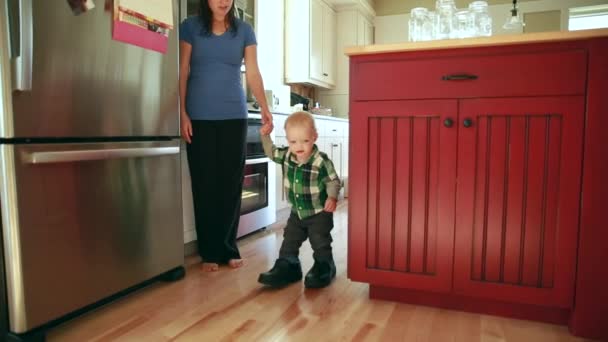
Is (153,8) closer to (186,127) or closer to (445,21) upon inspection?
(186,127)

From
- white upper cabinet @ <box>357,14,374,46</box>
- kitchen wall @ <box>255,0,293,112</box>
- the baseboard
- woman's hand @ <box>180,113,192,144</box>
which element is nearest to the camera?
woman's hand @ <box>180,113,192,144</box>

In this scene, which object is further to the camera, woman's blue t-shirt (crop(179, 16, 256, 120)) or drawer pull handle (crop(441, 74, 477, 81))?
woman's blue t-shirt (crop(179, 16, 256, 120))

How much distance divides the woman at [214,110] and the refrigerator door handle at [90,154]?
188 mm

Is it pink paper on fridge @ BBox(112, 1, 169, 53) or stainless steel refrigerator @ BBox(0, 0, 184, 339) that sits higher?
pink paper on fridge @ BBox(112, 1, 169, 53)

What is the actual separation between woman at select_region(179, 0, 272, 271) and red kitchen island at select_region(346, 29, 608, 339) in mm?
618

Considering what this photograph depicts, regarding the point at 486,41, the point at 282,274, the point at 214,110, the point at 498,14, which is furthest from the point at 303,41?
the point at 486,41

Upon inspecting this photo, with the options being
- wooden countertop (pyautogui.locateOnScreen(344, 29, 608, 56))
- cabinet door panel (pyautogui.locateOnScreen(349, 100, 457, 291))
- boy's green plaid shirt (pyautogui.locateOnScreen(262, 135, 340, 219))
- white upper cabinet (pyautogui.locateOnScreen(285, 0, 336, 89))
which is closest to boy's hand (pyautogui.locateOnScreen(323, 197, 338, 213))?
boy's green plaid shirt (pyautogui.locateOnScreen(262, 135, 340, 219))

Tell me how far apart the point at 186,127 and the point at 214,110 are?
5.4 inches

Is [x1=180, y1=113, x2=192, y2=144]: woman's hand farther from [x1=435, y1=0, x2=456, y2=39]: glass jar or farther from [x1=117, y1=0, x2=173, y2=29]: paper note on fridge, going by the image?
[x1=435, y1=0, x2=456, y2=39]: glass jar

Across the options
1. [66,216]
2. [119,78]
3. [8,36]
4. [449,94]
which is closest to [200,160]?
[119,78]

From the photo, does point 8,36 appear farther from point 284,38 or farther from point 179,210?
point 284,38

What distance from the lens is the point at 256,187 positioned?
108 inches

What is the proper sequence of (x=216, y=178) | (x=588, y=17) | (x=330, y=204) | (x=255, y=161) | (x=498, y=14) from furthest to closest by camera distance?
1. (x=498, y=14)
2. (x=588, y=17)
3. (x=255, y=161)
4. (x=216, y=178)
5. (x=330, y=204)

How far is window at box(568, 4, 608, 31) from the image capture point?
5.29 meters
